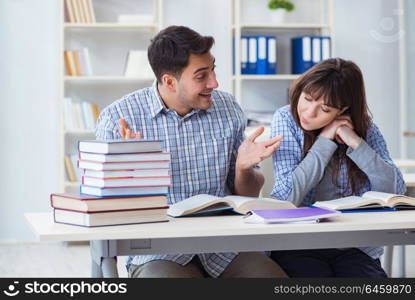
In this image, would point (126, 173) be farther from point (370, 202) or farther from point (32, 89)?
point (32, 89)

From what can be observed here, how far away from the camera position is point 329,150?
2.41 meters

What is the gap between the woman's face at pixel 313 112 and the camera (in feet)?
8.00

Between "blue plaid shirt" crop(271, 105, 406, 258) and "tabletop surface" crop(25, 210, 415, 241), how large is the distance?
40 cm

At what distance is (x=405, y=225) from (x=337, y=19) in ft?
12.8

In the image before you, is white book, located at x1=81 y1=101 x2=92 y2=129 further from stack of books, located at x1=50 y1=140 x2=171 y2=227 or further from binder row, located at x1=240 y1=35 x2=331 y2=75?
stack of books, located at x1=50 y1=140 x2=171 y2=227

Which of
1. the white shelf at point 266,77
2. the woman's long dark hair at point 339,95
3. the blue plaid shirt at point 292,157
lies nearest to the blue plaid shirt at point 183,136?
the blue plaid shirt at point 292,157

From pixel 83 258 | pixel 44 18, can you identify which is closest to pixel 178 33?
pixel 83 258

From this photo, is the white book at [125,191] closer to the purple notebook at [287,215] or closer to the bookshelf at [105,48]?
the purple notebook at [287,215]

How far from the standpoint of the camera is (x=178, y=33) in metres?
2.39

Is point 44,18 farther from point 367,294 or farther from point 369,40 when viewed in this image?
point 367,294

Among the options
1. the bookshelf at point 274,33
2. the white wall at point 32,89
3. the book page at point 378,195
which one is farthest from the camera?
the bookshelf at point 274,33

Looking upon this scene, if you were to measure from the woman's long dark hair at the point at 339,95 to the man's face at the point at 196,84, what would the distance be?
0.29 metres

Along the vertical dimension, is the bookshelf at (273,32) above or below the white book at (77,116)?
above

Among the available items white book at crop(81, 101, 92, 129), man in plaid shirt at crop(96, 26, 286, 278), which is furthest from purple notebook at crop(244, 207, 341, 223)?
white book at crop(81, 101, 92, 129)
